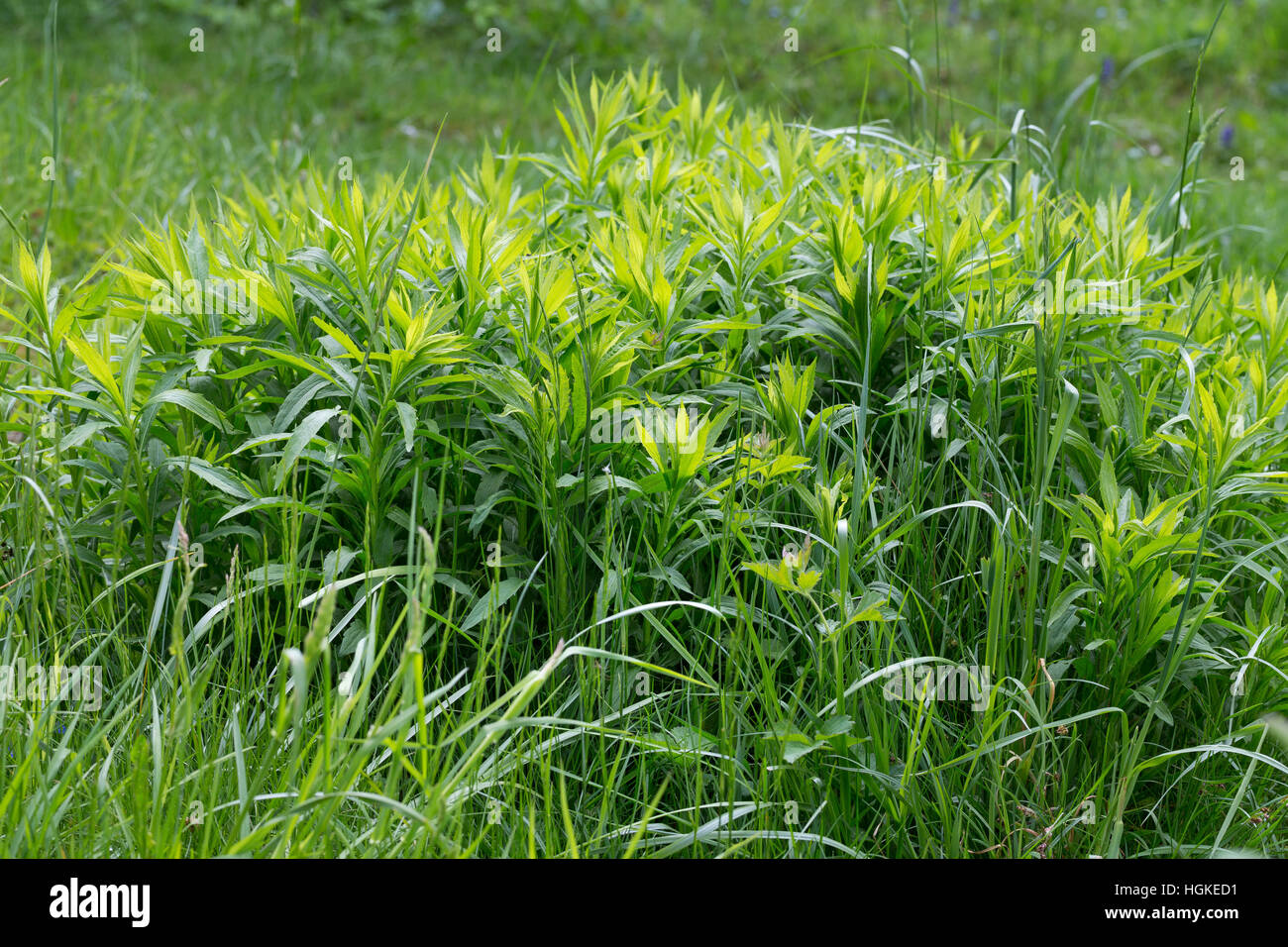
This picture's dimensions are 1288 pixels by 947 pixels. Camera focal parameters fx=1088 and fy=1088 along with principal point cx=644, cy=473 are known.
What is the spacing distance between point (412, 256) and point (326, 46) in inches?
232

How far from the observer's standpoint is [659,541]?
210 centimetres

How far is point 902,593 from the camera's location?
212 centimetres

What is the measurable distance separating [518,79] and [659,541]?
531 centimetres

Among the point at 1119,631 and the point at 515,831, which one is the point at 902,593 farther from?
the point at 515,831

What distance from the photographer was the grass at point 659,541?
72.5 inches
